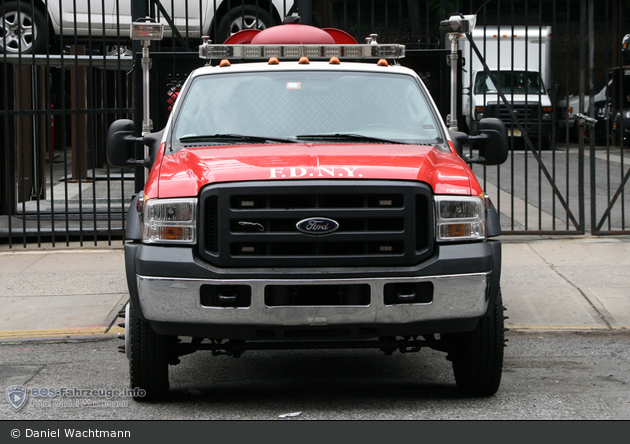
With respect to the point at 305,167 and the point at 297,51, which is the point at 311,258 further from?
the point at 297,51

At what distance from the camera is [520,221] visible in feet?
39.6

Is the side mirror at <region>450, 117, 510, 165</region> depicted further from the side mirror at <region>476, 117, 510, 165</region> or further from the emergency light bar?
the emergency light bar

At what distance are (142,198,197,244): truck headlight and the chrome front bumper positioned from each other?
0.77 ft

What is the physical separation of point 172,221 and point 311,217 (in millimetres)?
738

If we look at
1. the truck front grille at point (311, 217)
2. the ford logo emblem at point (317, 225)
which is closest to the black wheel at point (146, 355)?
the truck front grille at point (311, 217)

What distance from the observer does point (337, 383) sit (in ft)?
19.2

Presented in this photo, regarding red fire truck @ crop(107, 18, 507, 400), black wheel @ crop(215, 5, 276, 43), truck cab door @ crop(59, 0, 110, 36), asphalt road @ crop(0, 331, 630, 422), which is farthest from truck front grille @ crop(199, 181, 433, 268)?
truck cab door @ crop(59, 0, 110, 36)

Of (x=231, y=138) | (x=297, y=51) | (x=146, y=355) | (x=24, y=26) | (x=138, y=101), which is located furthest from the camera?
(x=24, y=26)

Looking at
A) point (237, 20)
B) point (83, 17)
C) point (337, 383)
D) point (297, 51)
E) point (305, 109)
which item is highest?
point (83, 17)

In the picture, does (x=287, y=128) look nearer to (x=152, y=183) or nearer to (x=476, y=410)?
(x=152, y=183)

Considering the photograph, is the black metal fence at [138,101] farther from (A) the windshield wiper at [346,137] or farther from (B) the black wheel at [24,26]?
(A) the windshield wiper at [346,137]

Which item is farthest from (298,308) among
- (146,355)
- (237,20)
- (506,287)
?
(237,20)

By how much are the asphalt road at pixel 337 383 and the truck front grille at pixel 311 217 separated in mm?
886

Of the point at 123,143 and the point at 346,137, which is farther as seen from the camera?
the point at 123,143
